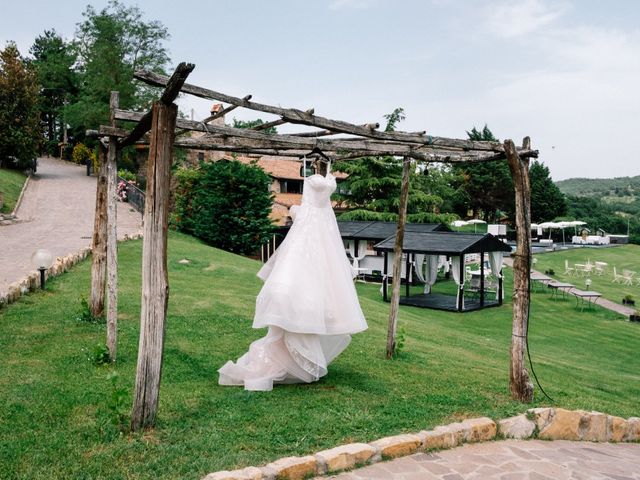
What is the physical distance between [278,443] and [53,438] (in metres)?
1.97

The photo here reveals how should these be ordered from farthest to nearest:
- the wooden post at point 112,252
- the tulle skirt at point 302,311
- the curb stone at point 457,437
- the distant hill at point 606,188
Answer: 1. the distant hill at point 606,188
2. the wooden post at point 112,252
3. the tulle skirt at point 302,311
4. the curb stone at point 457,437

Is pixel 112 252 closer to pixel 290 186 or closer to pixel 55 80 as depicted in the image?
pixel 290 186

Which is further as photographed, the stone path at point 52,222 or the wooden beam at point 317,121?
the stone path at point 52,222

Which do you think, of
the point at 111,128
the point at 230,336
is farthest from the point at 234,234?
the point at 111,128

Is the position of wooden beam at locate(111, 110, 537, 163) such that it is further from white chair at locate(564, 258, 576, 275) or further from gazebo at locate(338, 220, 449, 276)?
white chair at locate(564, 258, 576, 275)

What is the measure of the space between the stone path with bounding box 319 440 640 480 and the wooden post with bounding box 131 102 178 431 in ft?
6.25

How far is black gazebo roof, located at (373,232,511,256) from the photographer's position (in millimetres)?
20953

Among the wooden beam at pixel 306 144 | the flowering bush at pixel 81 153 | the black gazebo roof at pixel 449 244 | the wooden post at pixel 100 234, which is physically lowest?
the black gazebo roof at pixel 449 244

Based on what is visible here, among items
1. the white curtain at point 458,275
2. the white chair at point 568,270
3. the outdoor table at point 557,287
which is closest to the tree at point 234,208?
the white curtain at point 458,275

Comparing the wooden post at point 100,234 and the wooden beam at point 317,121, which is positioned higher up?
the wooden beam at point 317,121

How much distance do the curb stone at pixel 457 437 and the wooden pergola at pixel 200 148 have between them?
0.80m

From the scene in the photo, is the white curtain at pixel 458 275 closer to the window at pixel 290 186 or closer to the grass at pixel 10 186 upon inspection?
the grass at pixel 10 186

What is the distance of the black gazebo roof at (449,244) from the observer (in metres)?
21.0

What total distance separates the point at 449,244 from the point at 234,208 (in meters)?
11.9
